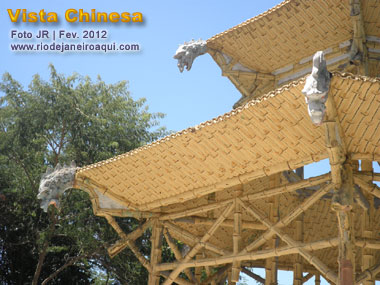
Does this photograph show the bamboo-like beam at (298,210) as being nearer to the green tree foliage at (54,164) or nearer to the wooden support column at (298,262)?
the wooden support column at (298,262)

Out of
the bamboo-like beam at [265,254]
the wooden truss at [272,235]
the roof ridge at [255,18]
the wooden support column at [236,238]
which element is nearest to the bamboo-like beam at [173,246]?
the wooden truss at [272,235]

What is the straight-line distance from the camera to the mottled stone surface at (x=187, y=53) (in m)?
8.55

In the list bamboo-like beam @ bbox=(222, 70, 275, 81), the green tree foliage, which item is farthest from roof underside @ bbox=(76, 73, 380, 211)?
the green tree foliage

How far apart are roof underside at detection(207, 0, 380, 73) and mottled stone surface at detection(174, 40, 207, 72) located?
1.01ft

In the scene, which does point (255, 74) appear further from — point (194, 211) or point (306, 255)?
point (306, 255)

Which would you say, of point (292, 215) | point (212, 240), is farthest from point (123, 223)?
point (292, 215)

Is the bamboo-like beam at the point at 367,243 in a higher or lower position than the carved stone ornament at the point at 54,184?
lower

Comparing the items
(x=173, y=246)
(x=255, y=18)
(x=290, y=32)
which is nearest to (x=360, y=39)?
(x=290, y=32)

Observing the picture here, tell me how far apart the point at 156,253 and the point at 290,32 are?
3460mm

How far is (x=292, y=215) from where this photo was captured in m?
6.48

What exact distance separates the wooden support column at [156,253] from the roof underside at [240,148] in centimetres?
37

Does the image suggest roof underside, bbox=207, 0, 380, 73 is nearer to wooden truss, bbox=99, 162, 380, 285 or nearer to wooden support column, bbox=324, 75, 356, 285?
wooden truss, bbox=99, 162, 380, 285

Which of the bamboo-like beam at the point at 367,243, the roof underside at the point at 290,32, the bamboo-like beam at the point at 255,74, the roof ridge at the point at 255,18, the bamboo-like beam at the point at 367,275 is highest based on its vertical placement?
the roof ridge at the point at 255,18

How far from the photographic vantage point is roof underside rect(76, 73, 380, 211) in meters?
5.29
